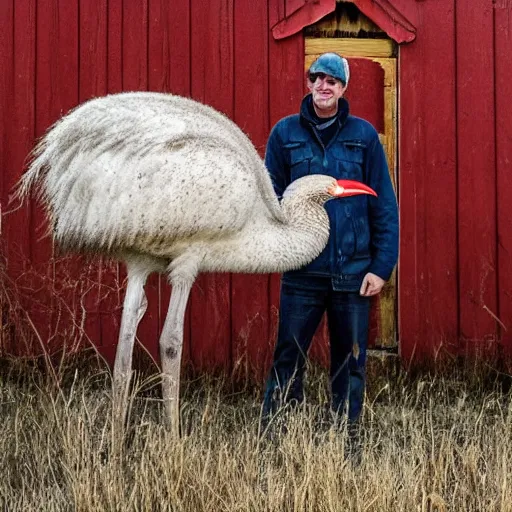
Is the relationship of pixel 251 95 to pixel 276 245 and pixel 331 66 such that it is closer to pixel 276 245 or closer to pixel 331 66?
pixel 331 66

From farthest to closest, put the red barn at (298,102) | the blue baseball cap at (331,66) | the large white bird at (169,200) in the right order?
the red barn at (298,102)
the blue baseball cap at (331,66)
the large white bird at (169,200)

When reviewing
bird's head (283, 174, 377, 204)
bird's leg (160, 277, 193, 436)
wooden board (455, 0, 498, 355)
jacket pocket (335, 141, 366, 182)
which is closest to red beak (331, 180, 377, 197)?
bird's head (283, 174, 377, 204)

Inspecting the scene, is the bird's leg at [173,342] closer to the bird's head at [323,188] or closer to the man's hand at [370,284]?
the bird's head at [323,188]

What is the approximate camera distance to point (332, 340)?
485 cm

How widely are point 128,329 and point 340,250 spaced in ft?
3.85

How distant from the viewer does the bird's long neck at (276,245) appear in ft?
14.9

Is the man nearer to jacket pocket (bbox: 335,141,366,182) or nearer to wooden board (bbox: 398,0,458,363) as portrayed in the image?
jacket pocket (bbox: 335,141,366,182)

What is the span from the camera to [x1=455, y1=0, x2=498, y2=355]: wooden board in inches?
271

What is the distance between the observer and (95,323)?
6.81 metres

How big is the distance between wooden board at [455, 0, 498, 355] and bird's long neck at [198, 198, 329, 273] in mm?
2509

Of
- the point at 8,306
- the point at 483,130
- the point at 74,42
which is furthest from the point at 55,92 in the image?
the point at 483,130

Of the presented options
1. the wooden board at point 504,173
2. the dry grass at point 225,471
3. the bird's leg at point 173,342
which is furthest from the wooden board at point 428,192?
the bird's leg at point 173,342

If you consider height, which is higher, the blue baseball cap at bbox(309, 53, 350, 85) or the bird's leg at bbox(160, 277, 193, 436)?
the blue baseball cap at bbox(309, 53, 350, 85)

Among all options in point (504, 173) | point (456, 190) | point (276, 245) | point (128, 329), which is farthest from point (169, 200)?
point (504, 173)
